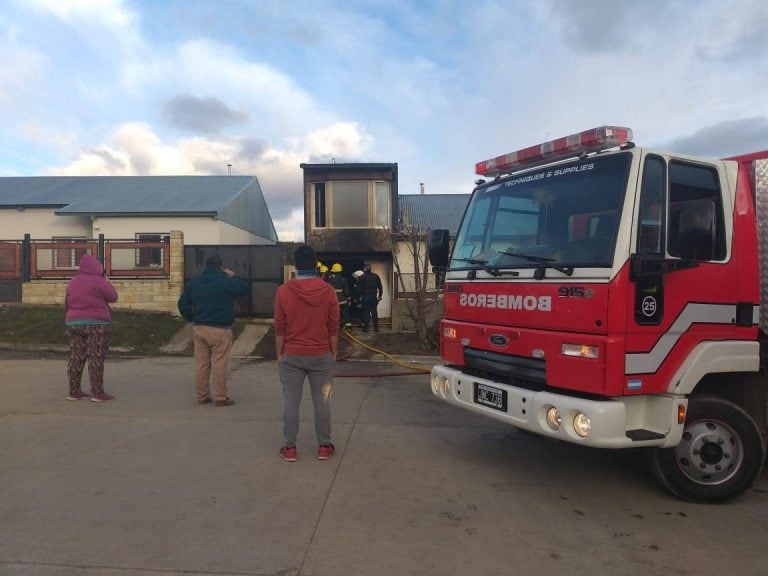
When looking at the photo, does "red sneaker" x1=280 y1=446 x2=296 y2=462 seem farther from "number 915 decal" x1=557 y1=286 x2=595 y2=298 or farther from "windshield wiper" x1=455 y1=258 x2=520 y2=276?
"number 915 decal" x1=557 y1=286 x2=595 y2=298

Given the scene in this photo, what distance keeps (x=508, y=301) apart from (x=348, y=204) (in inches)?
581

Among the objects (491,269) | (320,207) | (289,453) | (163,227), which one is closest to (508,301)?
(491,269)

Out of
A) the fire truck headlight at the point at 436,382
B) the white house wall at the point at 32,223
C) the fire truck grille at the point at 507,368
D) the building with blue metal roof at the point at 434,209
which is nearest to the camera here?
the fire truck grille at the point at 507,368

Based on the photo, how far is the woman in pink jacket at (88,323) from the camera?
6969 mm

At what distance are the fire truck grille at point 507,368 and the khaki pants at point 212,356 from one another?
3.17 m

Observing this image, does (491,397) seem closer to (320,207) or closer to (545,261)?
(545,261)

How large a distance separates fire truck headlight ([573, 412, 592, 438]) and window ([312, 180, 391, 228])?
15.2 metres

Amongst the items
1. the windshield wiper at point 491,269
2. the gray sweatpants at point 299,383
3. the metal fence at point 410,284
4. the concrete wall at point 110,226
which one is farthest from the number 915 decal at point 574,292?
the concrete wall at point 110,226

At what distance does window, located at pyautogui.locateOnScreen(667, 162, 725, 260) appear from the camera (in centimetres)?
407

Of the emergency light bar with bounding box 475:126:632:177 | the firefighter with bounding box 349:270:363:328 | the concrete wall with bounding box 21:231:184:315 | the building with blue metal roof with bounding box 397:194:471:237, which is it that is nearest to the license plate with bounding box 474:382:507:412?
the emergency light bar with bounding box 475:126:632:177

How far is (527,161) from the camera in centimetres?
491

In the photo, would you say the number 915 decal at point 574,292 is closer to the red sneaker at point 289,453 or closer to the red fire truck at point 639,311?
the red fire truck at point 639,311

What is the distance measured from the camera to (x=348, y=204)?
18.9 metres

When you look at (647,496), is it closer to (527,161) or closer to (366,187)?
(527,161)
